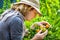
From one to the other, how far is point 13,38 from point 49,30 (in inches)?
60.3

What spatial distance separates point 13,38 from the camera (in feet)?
14.1

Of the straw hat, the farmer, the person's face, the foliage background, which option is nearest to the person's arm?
the farmer

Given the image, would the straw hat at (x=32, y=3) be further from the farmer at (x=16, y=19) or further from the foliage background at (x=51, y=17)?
the foliage background at (x=51, y=17)

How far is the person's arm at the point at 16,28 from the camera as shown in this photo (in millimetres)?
4230

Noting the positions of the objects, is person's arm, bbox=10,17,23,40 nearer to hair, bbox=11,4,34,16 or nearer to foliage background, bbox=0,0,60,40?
hair, bbox=11,4,34,16

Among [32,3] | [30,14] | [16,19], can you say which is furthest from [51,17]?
[16,19]

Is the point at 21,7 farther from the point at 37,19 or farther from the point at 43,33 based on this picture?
the point at 37,19

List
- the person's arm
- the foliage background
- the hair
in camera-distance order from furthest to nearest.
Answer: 1. the foliage background
2. the hair
3. the person's arm

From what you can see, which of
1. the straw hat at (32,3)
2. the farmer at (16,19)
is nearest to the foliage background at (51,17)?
the straw hat at (32,3)

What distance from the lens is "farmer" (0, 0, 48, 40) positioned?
4254mm

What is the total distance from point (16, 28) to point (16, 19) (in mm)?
121

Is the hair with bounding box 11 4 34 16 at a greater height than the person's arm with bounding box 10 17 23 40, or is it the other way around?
the hair with bounding box 11 4 34 16

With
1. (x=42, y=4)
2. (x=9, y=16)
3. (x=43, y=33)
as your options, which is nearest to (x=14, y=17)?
(x=9, y=16)

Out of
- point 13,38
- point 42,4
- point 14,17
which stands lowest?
point 13,38
